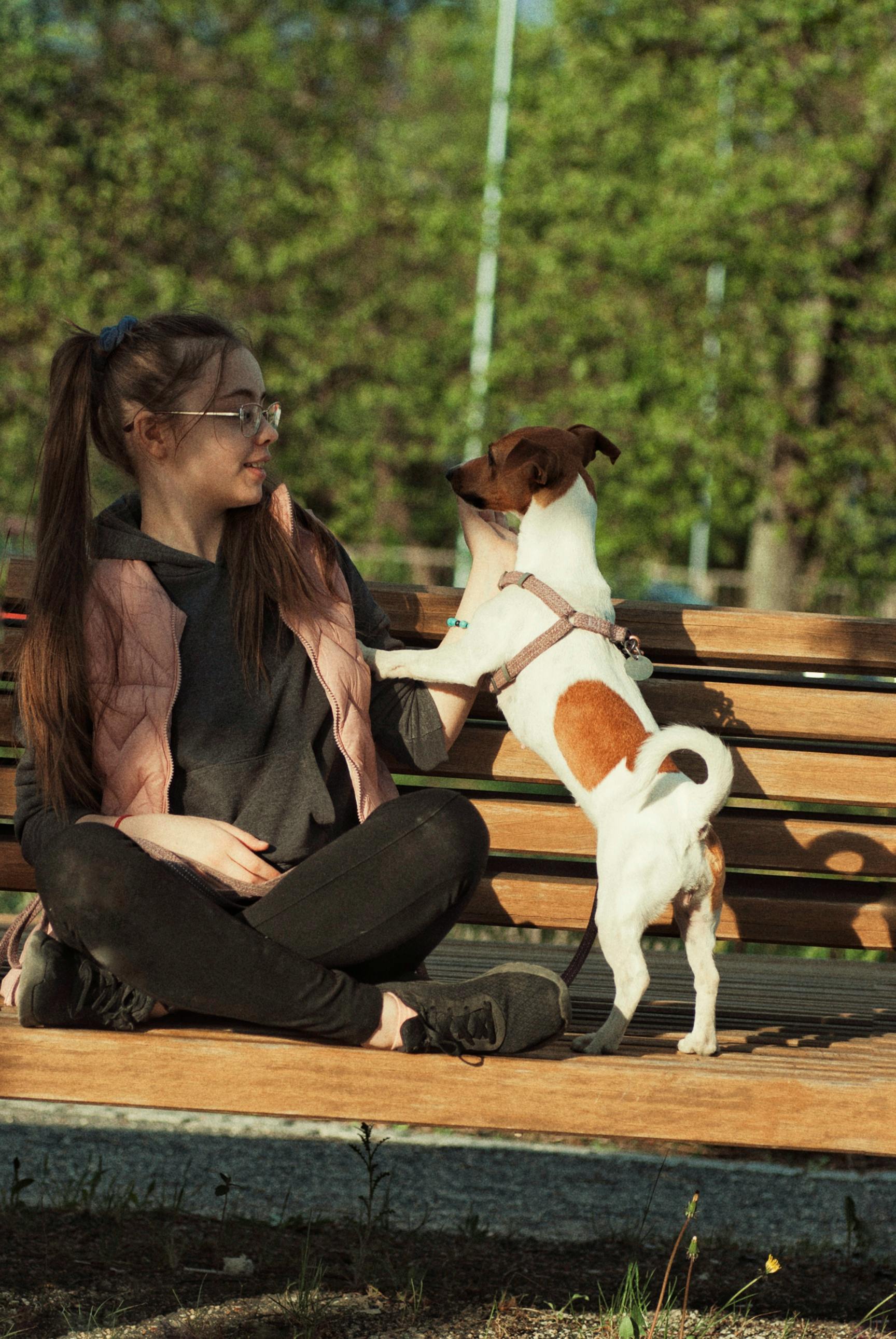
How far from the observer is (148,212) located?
16.6 metres

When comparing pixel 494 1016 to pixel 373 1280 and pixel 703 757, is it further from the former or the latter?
pixel 373 1280

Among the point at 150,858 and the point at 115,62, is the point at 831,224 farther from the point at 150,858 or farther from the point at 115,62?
the point at 150,858

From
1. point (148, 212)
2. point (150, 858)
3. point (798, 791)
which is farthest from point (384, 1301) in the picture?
point (148, 212)

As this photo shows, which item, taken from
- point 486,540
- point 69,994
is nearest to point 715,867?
point 486,540

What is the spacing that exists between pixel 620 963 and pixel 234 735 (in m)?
0.80

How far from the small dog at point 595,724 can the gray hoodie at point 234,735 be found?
27 centimetres

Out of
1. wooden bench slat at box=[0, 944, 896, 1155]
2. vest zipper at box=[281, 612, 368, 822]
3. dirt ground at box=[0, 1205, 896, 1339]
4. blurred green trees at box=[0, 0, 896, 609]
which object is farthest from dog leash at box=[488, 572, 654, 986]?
blurred green trees at box=[0, 0, 896, 609]

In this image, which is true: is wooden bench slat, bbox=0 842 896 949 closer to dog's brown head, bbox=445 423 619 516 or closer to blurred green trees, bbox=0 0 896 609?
dog's brown head, bbox=445 423 619 516

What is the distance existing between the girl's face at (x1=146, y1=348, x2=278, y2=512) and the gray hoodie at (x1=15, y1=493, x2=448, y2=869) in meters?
0.14

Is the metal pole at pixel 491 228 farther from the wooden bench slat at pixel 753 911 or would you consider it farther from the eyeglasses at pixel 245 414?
the eyeglasses at pixel 245 414

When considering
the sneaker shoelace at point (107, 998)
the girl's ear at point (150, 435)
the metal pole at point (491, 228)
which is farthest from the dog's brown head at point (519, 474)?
the metal pole at point (491, 228)

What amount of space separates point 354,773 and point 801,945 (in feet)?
3.97

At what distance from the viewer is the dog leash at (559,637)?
2945mm

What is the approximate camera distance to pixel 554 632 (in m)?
2.94
